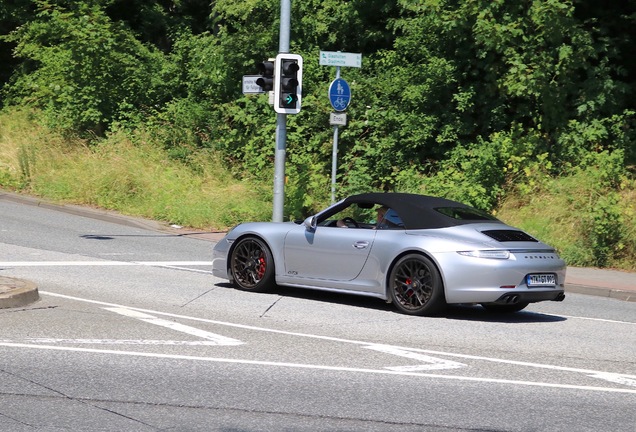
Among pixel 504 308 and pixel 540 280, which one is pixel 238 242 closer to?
pixel 504 308

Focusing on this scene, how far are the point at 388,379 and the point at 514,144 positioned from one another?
1545 cm

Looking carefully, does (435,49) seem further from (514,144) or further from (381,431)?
(381,431)

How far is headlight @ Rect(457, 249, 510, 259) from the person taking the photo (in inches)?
448

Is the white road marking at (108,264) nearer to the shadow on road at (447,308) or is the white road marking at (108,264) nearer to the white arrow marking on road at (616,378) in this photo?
the shadow on road at (447,308)

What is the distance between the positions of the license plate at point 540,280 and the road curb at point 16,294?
5.41 m

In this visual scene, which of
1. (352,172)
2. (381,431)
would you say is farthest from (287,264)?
(352,172)

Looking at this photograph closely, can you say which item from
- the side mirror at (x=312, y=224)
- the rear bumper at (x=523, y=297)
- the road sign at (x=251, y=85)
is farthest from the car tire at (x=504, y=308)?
the road sign at (x=251, y=85)

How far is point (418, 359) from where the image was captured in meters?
9.06

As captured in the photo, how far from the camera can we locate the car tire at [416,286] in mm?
11484

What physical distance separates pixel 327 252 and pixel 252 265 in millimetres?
1269

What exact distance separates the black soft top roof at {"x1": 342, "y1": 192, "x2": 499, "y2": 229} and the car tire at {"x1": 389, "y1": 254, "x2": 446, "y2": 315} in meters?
0.50

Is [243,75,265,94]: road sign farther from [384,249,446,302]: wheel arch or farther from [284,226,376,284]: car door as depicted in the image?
[384,249,446,302]: wheel arch

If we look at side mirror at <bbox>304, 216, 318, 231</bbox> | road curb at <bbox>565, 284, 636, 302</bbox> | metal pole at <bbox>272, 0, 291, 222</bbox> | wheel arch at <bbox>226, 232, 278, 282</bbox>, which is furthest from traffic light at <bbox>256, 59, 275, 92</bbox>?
side mirror at <bbox>304, 216, 318, 231</bbox>

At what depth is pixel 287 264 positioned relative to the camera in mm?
12883
